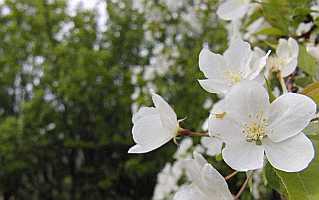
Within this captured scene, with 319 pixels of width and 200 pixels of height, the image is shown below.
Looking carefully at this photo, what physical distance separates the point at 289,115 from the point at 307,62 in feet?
1.06

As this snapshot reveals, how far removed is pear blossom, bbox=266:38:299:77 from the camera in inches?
36.5

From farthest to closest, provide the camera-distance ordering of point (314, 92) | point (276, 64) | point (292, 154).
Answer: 1. point (276, 64)
2. point (314, 92)
3. point (292, 154)

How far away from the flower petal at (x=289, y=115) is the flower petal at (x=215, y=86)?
0.09m

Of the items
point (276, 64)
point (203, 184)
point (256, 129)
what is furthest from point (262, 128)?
point (276, 64)

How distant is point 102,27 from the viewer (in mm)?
6809

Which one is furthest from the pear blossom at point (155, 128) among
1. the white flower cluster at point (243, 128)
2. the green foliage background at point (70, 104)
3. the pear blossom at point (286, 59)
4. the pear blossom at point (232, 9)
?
the green foliage background at point (70, 104)

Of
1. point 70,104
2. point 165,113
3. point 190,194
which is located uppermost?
point 165,113

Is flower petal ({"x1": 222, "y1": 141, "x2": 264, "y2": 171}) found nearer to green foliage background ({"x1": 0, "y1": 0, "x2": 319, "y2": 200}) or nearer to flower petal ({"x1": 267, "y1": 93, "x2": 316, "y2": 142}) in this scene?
flower petal ({"x1": 267, "y1": 93, "x2": 316, "y2": 142})

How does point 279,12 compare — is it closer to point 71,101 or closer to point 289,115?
point 289,115

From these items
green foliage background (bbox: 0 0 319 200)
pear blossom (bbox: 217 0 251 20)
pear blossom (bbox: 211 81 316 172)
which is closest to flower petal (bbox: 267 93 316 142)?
pear blossom (bbox: 211 81 316 172)

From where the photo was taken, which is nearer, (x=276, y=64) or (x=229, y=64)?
(x=229, y=64)

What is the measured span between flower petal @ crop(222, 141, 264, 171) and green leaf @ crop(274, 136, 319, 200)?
43 millimetres

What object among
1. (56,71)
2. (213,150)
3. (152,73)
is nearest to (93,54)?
(56,71)

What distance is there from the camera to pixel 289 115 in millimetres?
692
